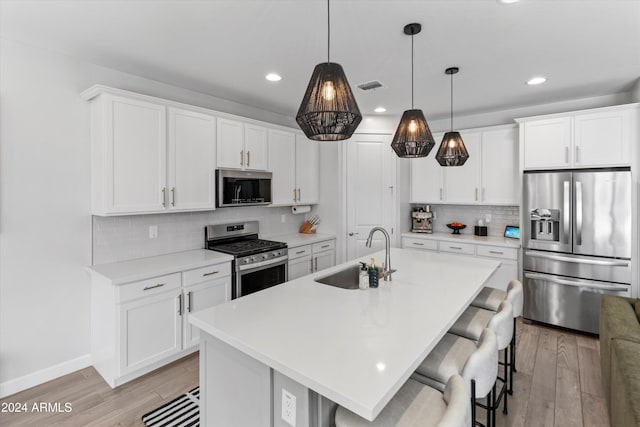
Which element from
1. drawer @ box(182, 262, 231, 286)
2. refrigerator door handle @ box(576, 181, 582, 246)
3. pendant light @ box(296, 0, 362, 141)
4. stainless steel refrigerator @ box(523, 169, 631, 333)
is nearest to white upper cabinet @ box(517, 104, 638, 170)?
stainless steel refrigerator @ box(523, 169, 631, 333)

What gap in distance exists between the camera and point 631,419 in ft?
4.60

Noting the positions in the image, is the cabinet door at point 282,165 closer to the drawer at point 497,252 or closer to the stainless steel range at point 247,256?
the stainless steel range at point 247,256

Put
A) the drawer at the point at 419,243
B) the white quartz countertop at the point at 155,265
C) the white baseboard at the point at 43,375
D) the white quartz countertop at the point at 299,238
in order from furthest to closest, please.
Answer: the drawer at the point at 419,243, the white quartz countertop at the point at 299,238, the white quartz countertop at the point at 155,265, the white baseboard at the point at 43,375

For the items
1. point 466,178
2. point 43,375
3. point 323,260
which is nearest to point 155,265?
Answer: point 43,375

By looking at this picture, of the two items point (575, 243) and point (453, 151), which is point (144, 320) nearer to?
point (453, 151)

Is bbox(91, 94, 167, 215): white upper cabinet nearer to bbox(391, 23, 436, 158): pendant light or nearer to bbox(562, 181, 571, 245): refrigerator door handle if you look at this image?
bbox(391, 23, 436, 158): pendant light

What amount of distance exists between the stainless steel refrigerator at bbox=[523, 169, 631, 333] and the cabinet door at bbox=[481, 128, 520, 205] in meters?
0.41

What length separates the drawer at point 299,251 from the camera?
154 inches

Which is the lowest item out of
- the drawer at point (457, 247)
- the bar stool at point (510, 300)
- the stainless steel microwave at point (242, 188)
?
the bar stool at point (510, 300)

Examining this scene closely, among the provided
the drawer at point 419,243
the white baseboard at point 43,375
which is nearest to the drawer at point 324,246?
the drawer at point 419,243

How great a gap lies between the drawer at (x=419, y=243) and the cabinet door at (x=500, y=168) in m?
0.89

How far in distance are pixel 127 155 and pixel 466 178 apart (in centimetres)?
411

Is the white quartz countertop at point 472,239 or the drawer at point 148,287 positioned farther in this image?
the white quartz countertop at point 472,239

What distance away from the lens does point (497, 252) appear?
13.3ft
